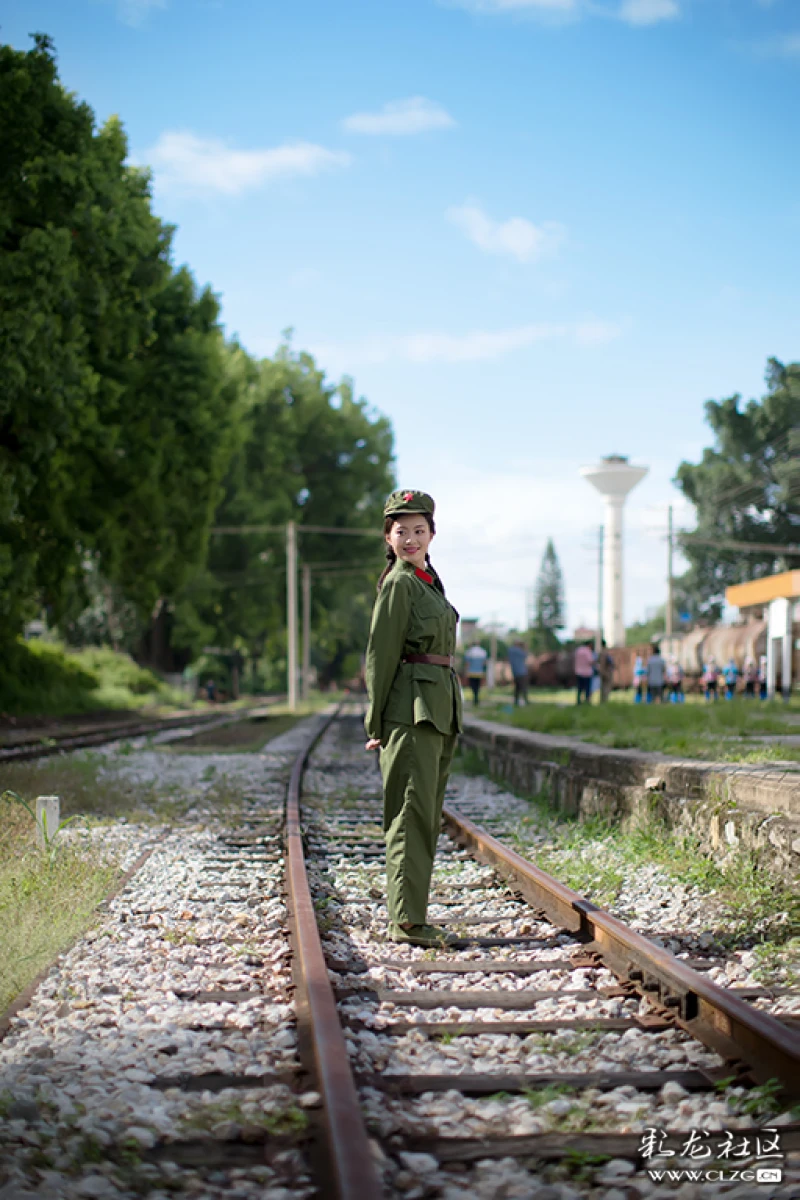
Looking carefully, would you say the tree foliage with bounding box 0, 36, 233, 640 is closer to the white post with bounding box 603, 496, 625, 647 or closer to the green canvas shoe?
the green canvas shoe

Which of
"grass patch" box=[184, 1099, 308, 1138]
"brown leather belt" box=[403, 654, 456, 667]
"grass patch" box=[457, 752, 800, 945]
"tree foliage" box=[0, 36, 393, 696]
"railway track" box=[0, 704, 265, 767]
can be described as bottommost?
"railway track" box=[0, 704, 265, 767]

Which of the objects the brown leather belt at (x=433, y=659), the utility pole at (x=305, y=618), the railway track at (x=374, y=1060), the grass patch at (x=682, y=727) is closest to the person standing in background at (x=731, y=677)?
the grass patch at (x=682, y=727)

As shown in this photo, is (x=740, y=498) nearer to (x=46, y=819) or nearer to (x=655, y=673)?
(x=655, y=673)

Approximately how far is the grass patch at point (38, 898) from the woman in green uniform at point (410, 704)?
151 centimetres

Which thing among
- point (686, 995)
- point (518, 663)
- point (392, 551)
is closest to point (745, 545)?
point (518, 663)

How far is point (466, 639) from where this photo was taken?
81.9m

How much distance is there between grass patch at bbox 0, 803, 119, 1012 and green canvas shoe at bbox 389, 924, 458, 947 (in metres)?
1.43

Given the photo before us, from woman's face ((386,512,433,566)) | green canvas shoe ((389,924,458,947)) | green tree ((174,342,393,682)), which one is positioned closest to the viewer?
green canvas shoe ((389,924,458,947))

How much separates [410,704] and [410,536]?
0.77 m

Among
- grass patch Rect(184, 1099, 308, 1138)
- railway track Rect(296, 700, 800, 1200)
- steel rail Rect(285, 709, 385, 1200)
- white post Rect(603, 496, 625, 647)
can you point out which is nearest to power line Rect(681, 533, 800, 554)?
white post Rect(603, 496, 625, 647)

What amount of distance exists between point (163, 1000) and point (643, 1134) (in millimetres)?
1871

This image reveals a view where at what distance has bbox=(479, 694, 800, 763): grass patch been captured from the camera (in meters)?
9.76

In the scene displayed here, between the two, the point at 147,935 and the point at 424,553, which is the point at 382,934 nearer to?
the point at 147,935

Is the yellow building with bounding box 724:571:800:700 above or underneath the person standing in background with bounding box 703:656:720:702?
above
